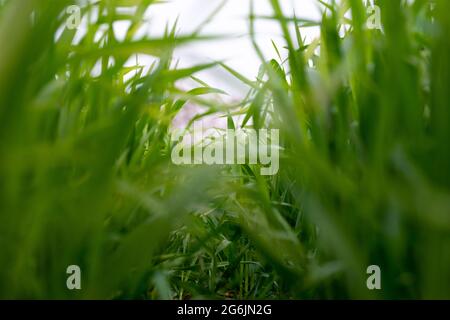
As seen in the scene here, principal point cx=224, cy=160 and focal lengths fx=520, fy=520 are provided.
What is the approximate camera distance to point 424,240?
21.6 inches

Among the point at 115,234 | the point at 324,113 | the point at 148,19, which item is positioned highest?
the point at 148,19

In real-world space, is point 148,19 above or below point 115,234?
above

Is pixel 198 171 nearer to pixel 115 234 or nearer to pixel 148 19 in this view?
pixel 115 234

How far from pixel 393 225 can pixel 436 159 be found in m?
0.09

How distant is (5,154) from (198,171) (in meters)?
0.21

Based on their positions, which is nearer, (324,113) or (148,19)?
(324,113)
